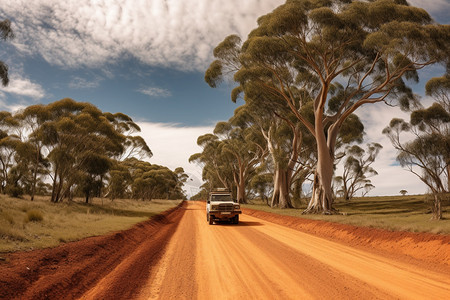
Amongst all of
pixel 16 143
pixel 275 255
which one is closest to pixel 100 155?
pixel 16 143

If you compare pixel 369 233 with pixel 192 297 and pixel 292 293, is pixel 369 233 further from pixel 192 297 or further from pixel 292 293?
pixel 192 297

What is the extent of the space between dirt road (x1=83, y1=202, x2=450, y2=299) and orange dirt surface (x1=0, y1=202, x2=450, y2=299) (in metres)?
0.02

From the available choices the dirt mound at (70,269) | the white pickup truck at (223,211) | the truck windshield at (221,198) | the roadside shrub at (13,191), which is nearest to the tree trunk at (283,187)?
the truck windshield at (221,198)

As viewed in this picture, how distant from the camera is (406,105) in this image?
82.3ft

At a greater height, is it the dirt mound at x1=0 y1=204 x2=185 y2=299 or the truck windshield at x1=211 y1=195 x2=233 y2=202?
the truck windshield at x1=211 y1=195 x2=233 y2=202

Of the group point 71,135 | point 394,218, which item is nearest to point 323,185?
point 394,218

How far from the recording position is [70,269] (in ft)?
21.2

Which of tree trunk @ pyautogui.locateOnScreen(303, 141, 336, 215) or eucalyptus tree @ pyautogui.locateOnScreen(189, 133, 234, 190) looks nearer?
tree trunk @ pyautogui.locateOnScreen(303, 141, 336, 215)

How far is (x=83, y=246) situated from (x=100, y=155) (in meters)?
26.7

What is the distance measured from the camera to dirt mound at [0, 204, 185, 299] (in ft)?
16.7

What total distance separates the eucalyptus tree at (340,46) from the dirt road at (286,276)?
14.9 m

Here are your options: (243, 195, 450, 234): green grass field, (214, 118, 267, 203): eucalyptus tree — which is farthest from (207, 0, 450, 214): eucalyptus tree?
(214, 118, 267, 203): eucalyptus tree

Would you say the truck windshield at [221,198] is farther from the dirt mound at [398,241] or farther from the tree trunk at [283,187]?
the tree trunk at [283,187]

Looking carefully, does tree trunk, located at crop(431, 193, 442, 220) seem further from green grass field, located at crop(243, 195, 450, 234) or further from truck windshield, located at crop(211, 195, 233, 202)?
truck windshield, located at crop(211, 195, 233, 202)
